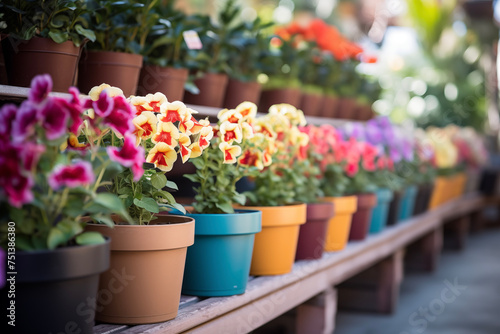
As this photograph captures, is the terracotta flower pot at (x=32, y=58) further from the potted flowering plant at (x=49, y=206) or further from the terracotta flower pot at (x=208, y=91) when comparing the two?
the terracotta flower pot at (x=208, y=91)

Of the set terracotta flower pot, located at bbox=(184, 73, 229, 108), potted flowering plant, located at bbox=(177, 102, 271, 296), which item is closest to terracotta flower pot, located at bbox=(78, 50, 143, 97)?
potted flowering plant, located at bbox=(177, 102, 271, 296)

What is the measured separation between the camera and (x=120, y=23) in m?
1.85

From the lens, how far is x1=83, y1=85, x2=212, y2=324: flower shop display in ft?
4.17

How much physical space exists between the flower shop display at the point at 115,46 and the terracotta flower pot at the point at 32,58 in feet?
0.76

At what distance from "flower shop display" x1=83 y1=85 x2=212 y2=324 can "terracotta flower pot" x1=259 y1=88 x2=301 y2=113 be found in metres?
1.68

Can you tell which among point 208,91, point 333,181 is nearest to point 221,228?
point 208,91

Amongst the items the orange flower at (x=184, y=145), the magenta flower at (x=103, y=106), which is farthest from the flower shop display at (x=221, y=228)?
the magenta flower at (x=103, y=106)

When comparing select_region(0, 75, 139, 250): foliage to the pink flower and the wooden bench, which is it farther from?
the wooden bench

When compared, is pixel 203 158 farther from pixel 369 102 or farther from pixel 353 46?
pixel 369 102

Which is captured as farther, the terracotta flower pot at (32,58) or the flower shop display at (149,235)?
the terracotta flower pot at (32,58)

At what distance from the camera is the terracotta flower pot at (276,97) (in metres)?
3.07

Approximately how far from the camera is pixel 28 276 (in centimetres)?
95

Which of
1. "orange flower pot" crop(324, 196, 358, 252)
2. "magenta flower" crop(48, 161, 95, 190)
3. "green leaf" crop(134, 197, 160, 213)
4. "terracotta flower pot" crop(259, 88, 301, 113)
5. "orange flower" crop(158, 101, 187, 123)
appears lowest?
"orange flower pot" crop(324, 196, 358, 252)

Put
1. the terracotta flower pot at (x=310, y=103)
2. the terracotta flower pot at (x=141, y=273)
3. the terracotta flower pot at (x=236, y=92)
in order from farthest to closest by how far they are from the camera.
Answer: the terracotta flower pot at (x=310, y=103) → the terracotta flower pot at (x=236, y=92) → the terracotta flower pot at (x=141, y=273)
